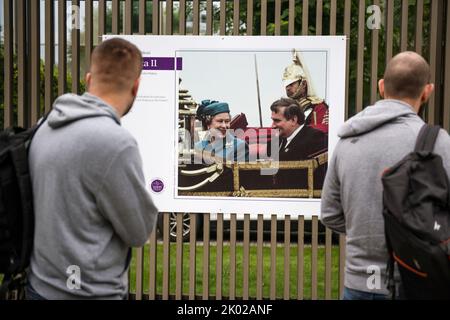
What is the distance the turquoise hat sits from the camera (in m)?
5.23

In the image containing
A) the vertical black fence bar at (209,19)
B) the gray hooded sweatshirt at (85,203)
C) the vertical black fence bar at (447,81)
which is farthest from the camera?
the vertical black fence bar at (209,19)

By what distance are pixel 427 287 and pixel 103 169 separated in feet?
4.53

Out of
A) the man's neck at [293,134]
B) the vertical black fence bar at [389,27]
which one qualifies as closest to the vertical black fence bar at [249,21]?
the man's neck at [293,134]

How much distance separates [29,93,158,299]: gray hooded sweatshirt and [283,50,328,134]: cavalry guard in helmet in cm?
272

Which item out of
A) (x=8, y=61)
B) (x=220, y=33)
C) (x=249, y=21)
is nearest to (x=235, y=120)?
(x=220, y=33)

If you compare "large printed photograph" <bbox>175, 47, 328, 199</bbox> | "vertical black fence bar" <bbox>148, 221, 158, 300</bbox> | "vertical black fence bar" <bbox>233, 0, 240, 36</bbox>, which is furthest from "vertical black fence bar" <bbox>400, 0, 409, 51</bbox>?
"vertical black fence bar" <bbox>148, 221, 158, 300</bbox>

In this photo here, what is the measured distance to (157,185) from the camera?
526 centimetres

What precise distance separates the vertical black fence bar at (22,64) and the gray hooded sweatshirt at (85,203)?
3052 millimetres

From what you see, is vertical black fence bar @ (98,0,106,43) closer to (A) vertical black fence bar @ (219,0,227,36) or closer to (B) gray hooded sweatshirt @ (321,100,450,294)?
(A) vertical black fence bar @ (219,0,227,36)

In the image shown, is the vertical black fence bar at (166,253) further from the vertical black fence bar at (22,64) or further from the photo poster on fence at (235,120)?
the vertical black fence bar at (22,64)

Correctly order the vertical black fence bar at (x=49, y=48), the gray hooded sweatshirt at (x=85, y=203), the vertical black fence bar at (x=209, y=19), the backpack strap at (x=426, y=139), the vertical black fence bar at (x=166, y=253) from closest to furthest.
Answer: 1. the gray hooded sweatshirt at (x=85, y=203)
2. the backpack strap at (x=426, y=139)
3. the vertical black fence bar at (x=209, y=19)
4. the vertical black fence bar at (x=166, y=253)
5. the vertical black fence bar at (x=49, y=48)

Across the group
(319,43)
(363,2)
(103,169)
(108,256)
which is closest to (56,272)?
(108,256)

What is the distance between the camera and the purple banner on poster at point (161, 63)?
17.0ft

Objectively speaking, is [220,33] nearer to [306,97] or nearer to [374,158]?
[306,97]
